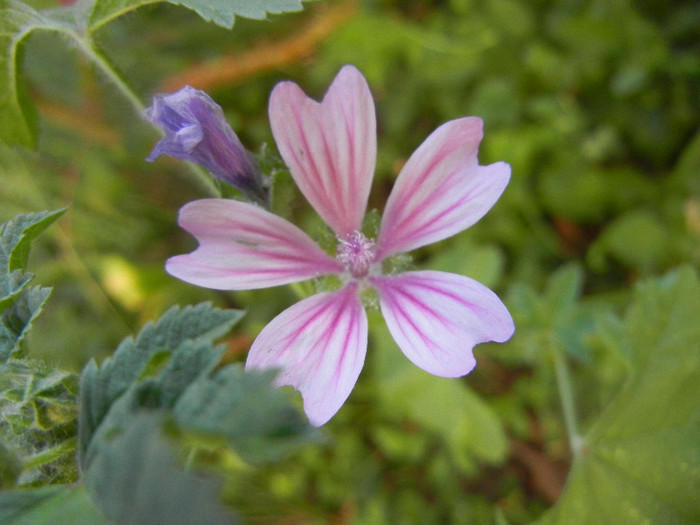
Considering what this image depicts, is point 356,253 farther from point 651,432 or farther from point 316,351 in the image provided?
point 651,432

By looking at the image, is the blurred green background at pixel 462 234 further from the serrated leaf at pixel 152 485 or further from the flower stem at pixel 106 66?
the serrated leaf at pixel 152 485

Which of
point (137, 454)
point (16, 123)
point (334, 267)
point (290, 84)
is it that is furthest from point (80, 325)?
point (137, 454)

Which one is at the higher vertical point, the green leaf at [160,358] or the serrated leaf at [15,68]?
the serrated leaf at [15,68]

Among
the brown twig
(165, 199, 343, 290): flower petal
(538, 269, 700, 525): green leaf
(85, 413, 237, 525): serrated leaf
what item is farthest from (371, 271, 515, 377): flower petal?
the brown twig

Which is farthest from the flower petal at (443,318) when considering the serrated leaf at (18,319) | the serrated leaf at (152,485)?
the serrated leaf at (18,319)

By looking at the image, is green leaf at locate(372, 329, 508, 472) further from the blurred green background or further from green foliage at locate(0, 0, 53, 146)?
green foliage at locate(0, 0, 53, 146)

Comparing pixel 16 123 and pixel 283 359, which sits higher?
pixel 16 123

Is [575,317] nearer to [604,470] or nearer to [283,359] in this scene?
[604,470]
